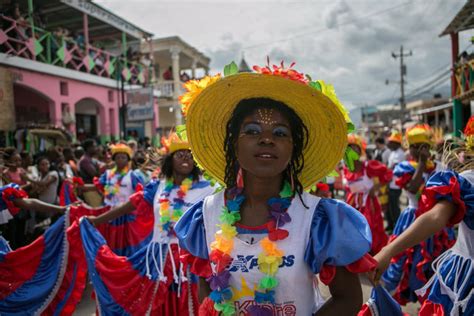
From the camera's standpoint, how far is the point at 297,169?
1.94 meters

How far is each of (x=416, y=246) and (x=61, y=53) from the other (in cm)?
1229

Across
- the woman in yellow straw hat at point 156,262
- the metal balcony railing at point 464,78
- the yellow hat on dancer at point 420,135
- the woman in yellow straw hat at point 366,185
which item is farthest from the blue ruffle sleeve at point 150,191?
the metal balcony railing at point 464,78

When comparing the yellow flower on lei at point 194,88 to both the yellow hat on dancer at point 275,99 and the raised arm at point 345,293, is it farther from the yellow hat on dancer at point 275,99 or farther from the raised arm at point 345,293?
the raised arm at point 345,293

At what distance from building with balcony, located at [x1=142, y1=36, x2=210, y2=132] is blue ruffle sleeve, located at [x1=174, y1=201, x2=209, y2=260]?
61.2 ft

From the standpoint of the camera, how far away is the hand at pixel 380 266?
70.2 inches

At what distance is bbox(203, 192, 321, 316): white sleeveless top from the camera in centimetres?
167

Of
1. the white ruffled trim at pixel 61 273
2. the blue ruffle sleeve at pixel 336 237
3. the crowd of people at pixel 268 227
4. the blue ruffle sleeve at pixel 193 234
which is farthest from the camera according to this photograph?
the white ruffled trim at pixel 61 273

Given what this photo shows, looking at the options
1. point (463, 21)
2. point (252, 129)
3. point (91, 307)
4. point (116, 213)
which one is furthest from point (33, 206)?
point (463, 21)

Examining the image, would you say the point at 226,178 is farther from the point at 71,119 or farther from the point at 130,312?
the point at 71,119

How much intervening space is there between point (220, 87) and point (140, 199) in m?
2.11

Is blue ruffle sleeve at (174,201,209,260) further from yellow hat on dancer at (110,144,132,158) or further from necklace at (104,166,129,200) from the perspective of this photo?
yellow hat on dancer at (110,144,132,158)

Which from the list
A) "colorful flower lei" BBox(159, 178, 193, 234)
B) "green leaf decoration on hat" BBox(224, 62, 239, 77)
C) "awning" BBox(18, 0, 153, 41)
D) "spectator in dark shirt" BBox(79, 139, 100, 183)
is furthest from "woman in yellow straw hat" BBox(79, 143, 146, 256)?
"awning" BBox(18, 0, 153, 41)

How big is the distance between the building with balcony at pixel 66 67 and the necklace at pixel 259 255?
27.1 feet

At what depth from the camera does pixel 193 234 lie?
6.38 feet
